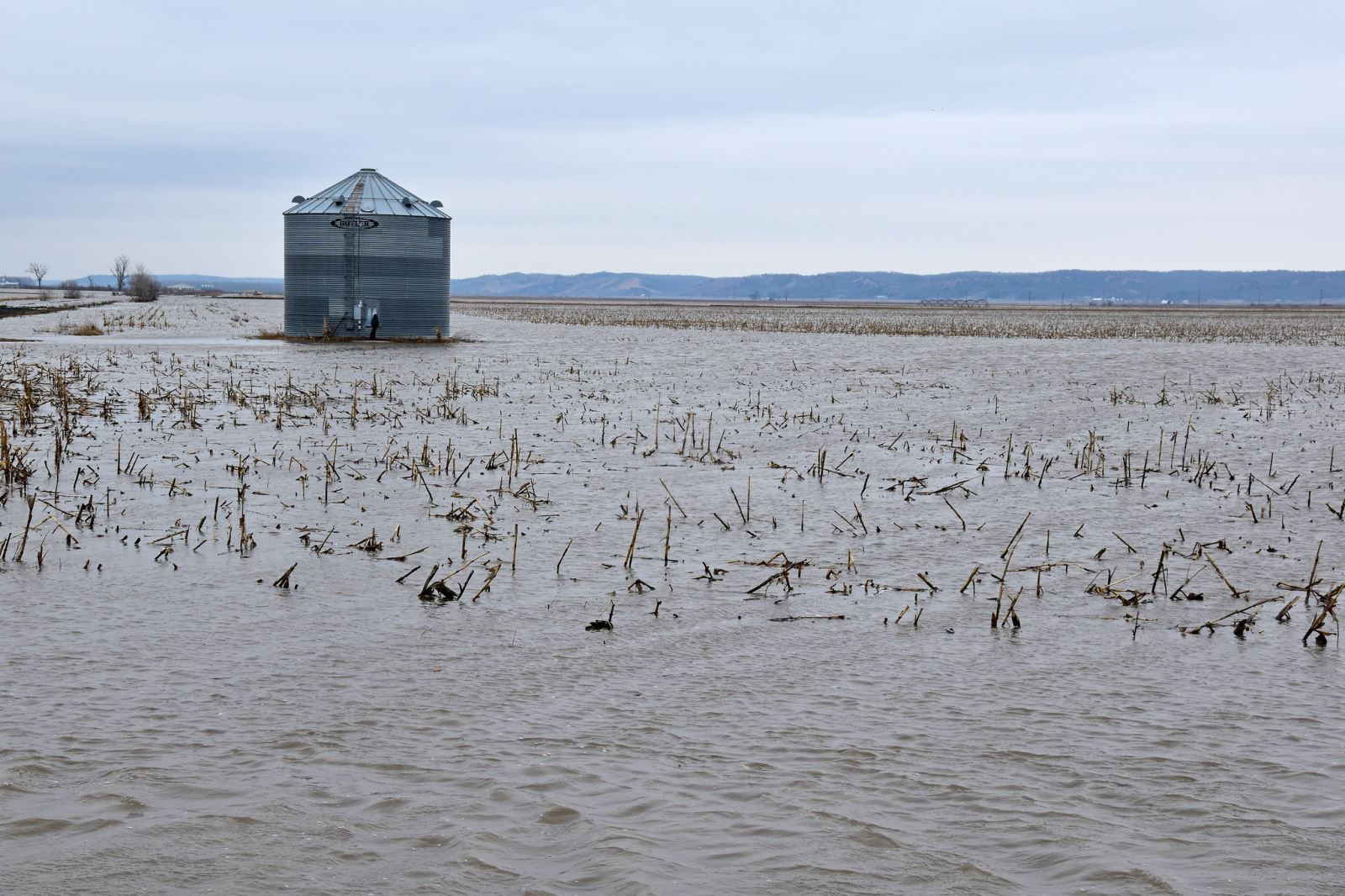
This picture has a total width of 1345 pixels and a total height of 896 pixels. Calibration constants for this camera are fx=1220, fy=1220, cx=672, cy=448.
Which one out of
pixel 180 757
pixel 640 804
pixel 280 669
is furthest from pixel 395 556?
pixel 640 804

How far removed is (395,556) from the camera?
11.0 meters

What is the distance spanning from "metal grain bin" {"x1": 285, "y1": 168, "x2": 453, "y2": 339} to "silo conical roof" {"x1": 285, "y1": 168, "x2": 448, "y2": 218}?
32 mm

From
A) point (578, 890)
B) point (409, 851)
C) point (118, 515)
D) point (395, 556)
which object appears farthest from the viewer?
point (118, 515)

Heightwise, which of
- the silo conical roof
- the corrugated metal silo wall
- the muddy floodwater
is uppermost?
the silo conical roof

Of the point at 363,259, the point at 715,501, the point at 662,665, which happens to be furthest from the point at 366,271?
the point at 662,665

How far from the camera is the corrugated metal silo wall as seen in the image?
44500mm

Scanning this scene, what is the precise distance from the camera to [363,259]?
146 feet

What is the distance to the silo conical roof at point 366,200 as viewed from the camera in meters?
44.6

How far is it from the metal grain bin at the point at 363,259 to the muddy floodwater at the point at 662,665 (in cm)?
2580

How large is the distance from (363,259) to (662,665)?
39049 millimetres

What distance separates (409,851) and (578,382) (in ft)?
83.5

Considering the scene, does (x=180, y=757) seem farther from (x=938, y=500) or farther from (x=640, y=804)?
(x=938, y=500)

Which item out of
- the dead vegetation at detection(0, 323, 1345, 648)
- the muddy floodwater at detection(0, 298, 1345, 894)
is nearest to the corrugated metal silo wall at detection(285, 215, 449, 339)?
the dead vegetation at detection(0, 323, 1345, 648)

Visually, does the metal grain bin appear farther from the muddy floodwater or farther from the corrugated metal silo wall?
the muddy floodwater
